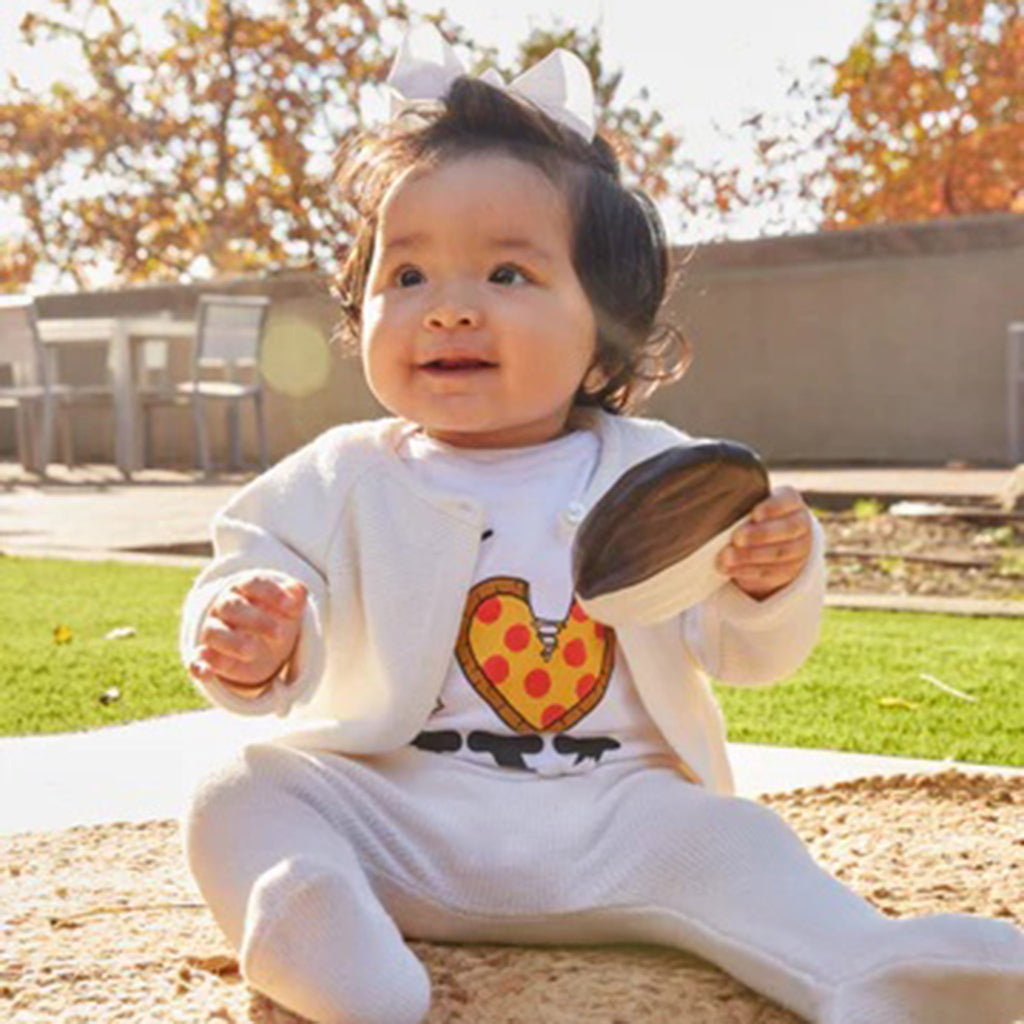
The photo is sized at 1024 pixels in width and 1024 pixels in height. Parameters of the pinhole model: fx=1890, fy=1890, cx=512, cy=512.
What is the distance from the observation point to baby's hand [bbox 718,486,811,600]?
183 cm

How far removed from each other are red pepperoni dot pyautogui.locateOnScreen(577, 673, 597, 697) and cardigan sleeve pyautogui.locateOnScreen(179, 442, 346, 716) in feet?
0.93

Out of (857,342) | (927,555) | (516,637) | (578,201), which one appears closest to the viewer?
(516,637)

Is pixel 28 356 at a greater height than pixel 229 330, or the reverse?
pixel 229 330

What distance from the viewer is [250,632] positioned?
1816mm

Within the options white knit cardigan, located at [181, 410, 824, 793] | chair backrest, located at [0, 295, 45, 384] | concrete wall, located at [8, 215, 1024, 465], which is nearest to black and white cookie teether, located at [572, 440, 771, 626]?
white knit cardigan, located at [181, 410, 824, 793]

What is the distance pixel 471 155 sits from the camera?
211cm

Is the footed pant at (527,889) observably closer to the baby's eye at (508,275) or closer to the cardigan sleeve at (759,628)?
the cardigan sleeve at (759,628)

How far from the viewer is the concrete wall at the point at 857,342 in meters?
11.4

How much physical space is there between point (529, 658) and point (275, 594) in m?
0.32

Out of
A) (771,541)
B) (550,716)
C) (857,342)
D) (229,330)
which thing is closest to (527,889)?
(550,716)

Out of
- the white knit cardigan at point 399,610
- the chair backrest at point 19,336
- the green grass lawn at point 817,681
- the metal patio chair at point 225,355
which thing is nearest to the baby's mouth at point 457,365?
the white knit cardigan at point 399,610

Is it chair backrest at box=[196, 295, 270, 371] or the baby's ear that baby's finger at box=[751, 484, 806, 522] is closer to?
the baby's ear

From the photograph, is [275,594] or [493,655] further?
[493,655]

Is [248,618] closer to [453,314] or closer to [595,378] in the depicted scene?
[453,314]
